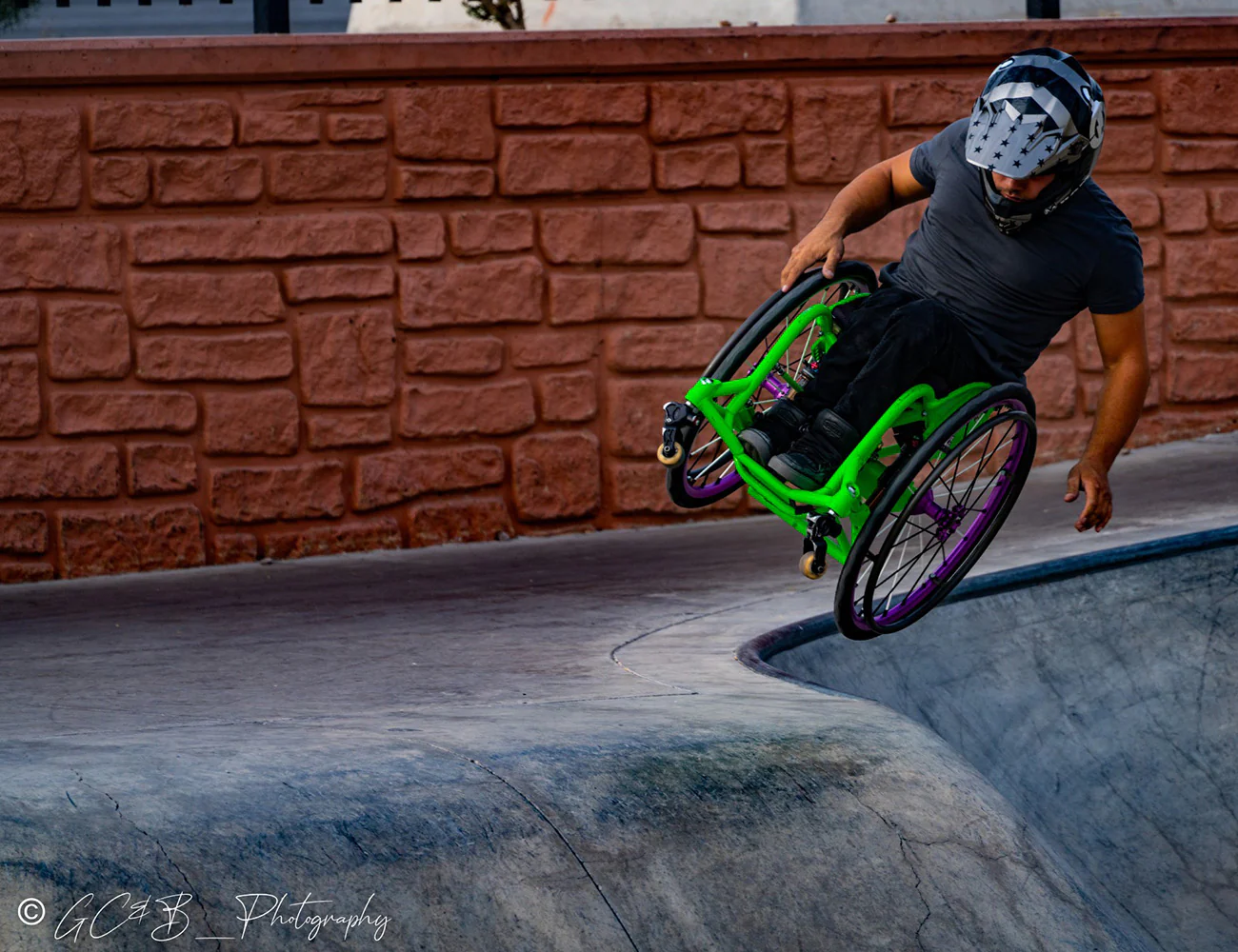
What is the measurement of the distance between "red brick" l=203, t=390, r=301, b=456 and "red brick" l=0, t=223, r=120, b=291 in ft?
Answer: 2.26

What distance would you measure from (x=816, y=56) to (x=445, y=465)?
258cm

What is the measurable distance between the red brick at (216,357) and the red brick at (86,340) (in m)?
0.10

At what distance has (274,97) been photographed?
22.7ft

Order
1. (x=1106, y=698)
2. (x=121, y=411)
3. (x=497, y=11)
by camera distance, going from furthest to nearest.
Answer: (x=497, y=11)
(x=121, y=411)
(x=1106, y=698)

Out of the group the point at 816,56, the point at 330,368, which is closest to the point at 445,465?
the point at 330,368

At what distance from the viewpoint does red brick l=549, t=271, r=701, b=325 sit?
7227mm

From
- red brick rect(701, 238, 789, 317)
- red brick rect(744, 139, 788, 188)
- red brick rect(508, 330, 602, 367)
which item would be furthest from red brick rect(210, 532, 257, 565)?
red brick rect(744, 139, 788, 188)

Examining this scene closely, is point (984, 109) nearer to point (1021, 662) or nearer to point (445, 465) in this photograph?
point (1021, 662)

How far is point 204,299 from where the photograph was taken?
22.6ft

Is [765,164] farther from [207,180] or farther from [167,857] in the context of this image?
[167,857]

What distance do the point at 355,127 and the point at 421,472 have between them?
1567 millimetres

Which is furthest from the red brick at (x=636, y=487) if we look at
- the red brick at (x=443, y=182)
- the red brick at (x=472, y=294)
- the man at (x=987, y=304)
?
the man at (x=987, y=304)

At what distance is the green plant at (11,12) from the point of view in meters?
7.26

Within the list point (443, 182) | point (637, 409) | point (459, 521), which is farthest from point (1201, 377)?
point (443, 182)
